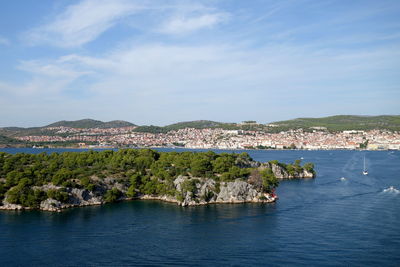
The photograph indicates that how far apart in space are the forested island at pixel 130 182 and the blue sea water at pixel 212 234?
5.47 feet

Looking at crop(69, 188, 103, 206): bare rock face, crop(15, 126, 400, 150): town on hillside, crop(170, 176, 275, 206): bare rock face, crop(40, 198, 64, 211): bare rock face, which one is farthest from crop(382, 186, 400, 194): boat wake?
crop(15, 126, 400, 150): town on hillside

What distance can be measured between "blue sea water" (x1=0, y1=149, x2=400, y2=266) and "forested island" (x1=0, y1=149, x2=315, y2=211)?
5.47 feet

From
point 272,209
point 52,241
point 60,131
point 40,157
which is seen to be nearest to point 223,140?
point 60,131

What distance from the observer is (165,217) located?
111 feet

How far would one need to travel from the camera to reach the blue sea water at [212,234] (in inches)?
914

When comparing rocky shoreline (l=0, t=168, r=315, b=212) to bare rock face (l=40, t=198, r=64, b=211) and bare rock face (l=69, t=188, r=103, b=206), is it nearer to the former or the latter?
bare rock face (l=69, t=188, r=103, b=206)

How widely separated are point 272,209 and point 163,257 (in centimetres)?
1675

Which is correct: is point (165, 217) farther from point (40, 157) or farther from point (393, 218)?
point (40, 157)

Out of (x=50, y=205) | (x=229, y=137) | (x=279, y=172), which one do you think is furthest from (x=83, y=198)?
(x=229, y=137)

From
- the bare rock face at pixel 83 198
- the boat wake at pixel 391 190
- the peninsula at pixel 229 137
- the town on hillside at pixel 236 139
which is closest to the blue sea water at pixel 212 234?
the bare rock face at pixel 83 198

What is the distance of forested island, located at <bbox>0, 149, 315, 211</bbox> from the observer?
123 ft

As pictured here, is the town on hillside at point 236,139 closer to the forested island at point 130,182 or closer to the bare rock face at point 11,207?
the forested island at point 130,182

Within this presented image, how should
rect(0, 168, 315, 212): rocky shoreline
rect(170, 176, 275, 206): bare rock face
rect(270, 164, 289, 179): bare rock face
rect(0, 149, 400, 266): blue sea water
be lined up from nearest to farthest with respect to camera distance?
rect(0, 149, 400, 266): blue sea water, rect(0, 168, 315, 212): rocky shoreline, rect(170, 176, 275, 206): bare rock face, rect(270, 164, 289, 179): bare rock face

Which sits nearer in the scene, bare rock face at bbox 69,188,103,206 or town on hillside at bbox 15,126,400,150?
bare rock face at bbox 69,188,103,206
